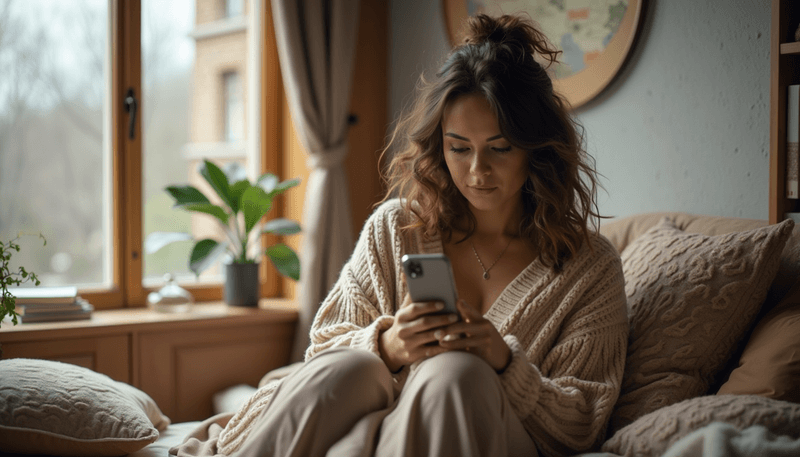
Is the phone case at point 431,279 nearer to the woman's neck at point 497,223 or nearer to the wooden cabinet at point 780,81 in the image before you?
the woman's neck at point 497,223

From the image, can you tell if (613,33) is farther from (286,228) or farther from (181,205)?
(181,205)

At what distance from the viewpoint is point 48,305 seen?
7.38ft

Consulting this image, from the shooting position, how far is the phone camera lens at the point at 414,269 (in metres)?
1.16

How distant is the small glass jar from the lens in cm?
252

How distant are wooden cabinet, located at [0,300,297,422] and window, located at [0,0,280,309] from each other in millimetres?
262

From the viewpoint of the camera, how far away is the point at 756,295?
1.43 meters

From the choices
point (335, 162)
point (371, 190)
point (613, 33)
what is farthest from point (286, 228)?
point (613, 33)

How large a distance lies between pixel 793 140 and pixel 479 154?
2.38 feet

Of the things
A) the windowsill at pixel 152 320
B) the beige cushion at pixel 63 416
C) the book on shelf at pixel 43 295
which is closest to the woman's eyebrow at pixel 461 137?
the beige cushion at pixel 63 416

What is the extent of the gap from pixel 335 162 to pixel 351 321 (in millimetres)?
1424

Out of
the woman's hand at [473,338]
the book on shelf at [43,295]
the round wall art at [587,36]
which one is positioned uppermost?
the round wall art at [587,36]

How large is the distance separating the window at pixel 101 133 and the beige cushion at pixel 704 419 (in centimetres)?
212

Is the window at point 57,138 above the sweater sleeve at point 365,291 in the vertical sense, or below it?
above

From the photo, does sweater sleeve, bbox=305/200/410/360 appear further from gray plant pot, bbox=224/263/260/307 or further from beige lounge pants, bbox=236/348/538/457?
gray plant pot, bbox=224/263/260/307
